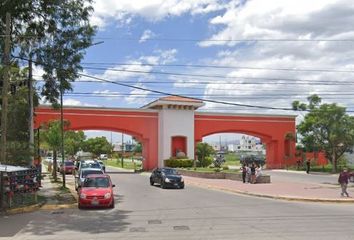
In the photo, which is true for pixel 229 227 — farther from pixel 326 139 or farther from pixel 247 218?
pixel 326 139

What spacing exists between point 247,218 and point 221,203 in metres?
6.03

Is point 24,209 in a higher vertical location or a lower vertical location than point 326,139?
lower

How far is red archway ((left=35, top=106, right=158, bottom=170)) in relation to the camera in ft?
189

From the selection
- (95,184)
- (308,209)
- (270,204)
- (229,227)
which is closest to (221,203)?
(270,204)

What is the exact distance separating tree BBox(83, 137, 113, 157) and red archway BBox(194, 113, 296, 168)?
7053 cm

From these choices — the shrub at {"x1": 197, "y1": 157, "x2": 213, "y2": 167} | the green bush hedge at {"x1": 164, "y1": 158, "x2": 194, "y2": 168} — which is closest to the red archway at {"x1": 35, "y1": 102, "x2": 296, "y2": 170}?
the green bush hedge at {"x1": 164, "y1": 158, "x2": 194, "y2": 168}

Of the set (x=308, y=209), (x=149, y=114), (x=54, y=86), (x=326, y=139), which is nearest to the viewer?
(x=308, y=209)

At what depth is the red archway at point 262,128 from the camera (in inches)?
2623

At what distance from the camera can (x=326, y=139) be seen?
56844mm

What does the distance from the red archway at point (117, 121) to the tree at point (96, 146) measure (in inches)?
2756

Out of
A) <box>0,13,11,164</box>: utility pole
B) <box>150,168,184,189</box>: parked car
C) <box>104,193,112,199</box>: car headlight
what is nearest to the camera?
<box>0,13,11,164</box>: utility pole

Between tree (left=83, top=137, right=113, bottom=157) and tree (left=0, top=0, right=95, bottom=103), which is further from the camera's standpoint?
tree (left=83, top=137, right=113, bottom=157)

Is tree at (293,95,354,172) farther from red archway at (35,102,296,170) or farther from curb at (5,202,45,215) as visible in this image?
curb at (5,202,45,215)

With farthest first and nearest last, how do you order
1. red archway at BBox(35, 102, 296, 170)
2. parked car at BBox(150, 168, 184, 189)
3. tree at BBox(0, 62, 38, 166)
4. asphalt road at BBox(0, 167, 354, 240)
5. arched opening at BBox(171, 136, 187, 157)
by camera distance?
arched opening at BBox(171, 136, 187, 157), red archway at BBox(35, 102, 296, 170), parked car at BBox(150, 168, 184, 189), tree at BBox(0, 62, 38, 166), asphalt road at BBox(0, 167, 354, 240)
